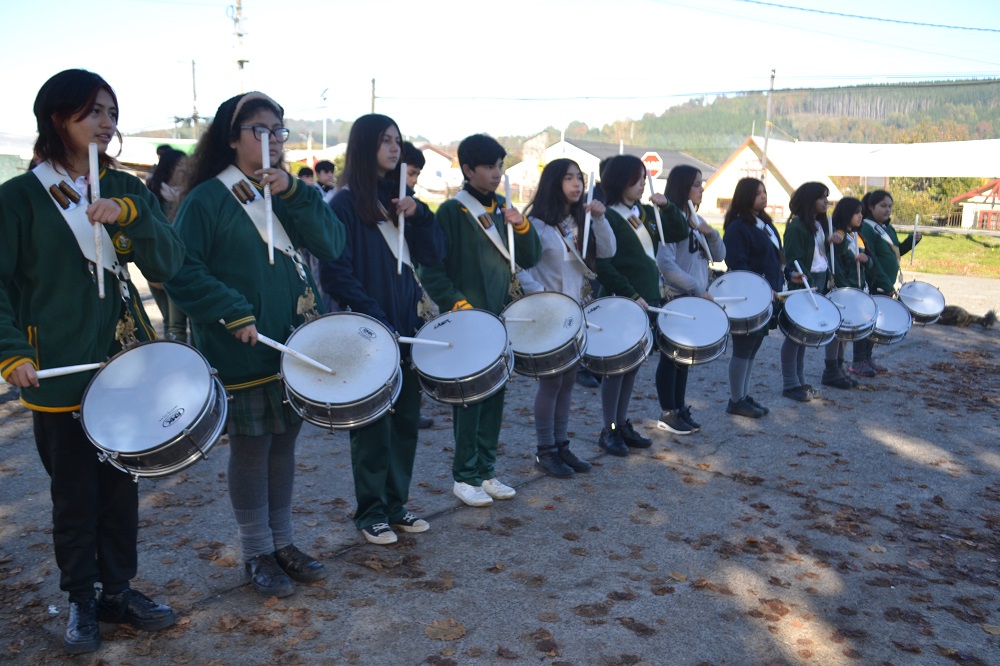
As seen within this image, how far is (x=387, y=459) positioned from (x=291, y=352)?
1.04 metres

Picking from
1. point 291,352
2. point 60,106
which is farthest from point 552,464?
point 60,106

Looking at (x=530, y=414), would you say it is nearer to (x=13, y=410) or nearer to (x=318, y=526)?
(x=318, y=526)

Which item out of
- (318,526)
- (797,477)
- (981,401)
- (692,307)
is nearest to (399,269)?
(318,526)

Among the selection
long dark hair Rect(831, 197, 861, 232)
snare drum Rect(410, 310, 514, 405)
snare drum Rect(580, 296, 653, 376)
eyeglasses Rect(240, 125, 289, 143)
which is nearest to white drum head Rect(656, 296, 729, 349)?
snare drum Rect(580, 296, 653, 376)

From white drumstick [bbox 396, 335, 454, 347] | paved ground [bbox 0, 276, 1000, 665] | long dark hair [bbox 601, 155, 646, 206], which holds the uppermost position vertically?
long dark hair [bbox 601, 155, 646, 206]

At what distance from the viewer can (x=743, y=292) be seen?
664cm

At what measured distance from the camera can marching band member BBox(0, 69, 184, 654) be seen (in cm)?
297

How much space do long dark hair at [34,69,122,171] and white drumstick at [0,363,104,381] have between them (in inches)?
28.4

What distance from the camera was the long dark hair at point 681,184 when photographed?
249 inches

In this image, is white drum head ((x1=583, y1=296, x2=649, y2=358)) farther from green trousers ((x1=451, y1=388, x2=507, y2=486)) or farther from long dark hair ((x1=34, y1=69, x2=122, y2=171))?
long dark hair ((x1=34, y1=69, x2=122, y2=171))

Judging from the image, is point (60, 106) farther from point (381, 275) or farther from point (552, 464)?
point (552, 464)

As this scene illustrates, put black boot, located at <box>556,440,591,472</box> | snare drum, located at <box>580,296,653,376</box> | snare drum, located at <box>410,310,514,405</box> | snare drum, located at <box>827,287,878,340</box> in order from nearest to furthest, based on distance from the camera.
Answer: snare drum, located at <box>410,310,514,405</box>, snare drum, located at <box>580,296,653,376</box>, black boot, located at <box>556,440,591,472</box>, snare drum, located at <box>827,287,878,340</box>

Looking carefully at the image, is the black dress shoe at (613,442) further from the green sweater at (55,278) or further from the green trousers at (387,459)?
the green sweater at (55,278)

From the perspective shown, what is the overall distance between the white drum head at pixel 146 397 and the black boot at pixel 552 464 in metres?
2.78
